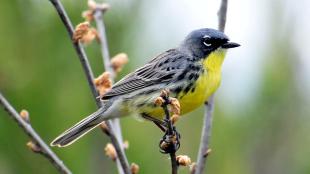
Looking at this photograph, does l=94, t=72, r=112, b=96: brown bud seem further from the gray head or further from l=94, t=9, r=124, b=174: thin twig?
the gray head

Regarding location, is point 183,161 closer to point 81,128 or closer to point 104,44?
point 104,44

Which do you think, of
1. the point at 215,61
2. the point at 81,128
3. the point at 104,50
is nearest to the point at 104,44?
the point at 104,50

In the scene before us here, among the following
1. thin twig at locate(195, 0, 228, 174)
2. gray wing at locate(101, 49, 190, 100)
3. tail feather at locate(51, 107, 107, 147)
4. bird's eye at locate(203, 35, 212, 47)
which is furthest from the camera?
bird's eye at locate(203, 35, 212, 47)

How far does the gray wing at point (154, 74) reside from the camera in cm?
403

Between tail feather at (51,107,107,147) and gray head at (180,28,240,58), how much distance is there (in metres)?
0.89

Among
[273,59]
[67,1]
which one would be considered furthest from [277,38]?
[67,1]

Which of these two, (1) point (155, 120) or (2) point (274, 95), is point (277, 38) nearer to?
(2) point (274, 95)

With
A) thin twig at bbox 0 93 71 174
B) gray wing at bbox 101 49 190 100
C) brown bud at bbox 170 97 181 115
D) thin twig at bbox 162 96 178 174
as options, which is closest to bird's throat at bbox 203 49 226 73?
gray wing at bbox 101 49 190 100

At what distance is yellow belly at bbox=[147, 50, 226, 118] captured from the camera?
3.79 metres

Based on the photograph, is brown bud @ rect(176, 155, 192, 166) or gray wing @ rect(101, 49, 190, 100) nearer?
brown bud @ rect(176, 155, 192, 166)

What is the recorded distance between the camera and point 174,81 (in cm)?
397

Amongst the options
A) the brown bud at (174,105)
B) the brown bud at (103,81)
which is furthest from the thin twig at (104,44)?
the brown bud at (174,105)

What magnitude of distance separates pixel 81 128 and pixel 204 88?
2.55 ft

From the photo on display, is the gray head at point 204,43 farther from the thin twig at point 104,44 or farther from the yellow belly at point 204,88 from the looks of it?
the thin twig at point 104,44
